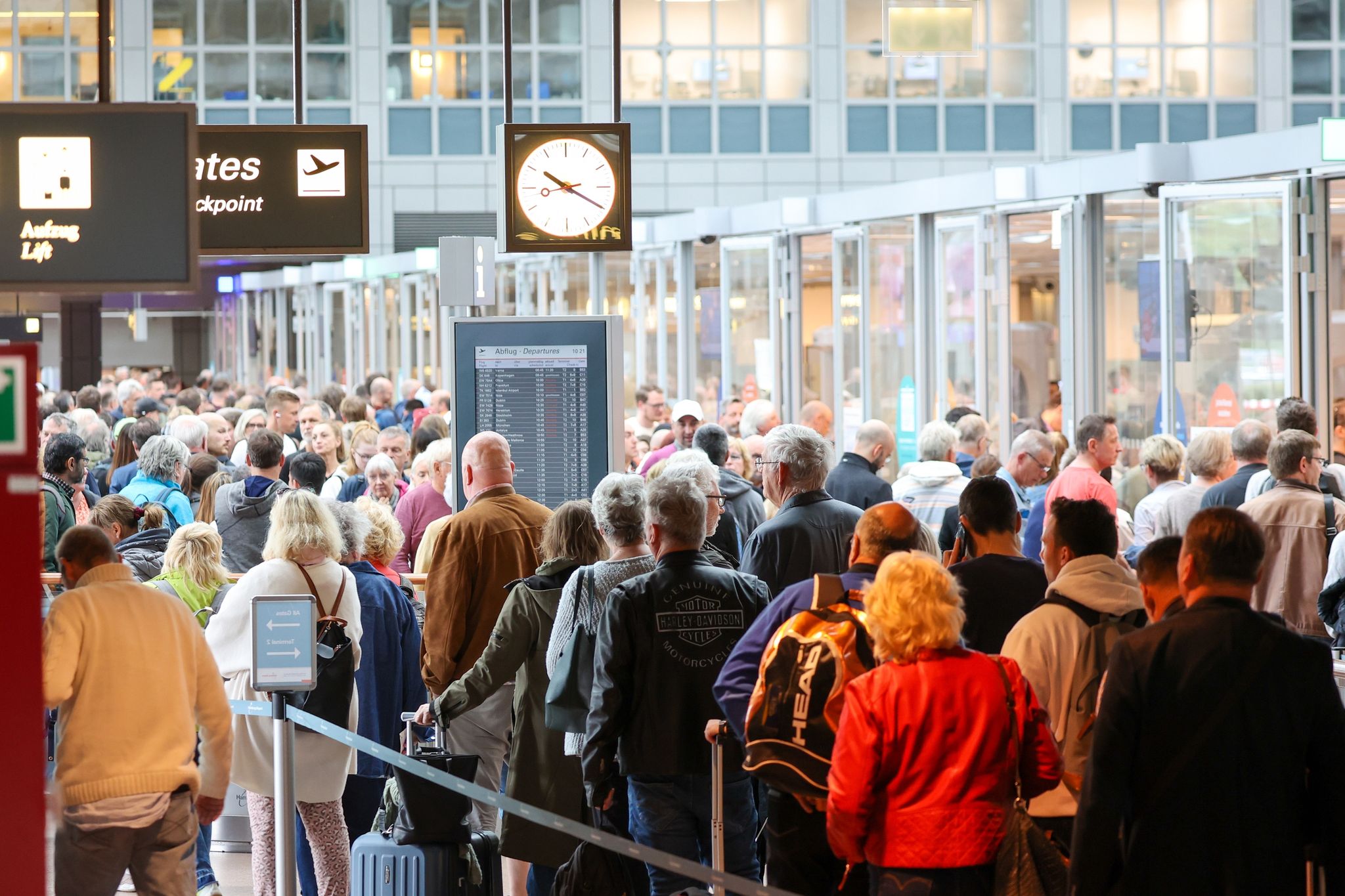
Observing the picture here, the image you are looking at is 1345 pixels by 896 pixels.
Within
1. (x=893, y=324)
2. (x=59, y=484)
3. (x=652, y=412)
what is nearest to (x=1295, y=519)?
(x=59, y=484)

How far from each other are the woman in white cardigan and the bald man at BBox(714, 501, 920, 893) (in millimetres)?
1967

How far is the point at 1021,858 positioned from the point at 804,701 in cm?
71

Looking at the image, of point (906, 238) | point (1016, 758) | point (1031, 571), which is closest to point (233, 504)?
point (1031, 571)

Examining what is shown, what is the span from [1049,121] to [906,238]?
52.8 feet

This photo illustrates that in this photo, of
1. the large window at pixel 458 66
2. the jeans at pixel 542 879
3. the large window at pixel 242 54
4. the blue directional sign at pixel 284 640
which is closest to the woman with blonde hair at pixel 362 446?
the jeans at pixel 542 879

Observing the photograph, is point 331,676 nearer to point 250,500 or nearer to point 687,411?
point 250,500

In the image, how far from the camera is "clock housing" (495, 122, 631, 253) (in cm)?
877

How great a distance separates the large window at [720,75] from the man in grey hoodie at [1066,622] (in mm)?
24498

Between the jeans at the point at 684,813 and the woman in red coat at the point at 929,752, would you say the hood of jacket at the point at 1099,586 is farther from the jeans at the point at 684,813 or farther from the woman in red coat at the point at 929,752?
the jeans at the point at 684,813

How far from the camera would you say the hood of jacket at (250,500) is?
8570mm

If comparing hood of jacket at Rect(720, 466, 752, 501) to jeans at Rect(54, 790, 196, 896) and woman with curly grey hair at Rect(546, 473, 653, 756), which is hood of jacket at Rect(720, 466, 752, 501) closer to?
woman with curly grey hair at Rect(546, 473, 653, 756)

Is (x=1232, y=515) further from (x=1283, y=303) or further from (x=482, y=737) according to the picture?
(x=1283, y=303)

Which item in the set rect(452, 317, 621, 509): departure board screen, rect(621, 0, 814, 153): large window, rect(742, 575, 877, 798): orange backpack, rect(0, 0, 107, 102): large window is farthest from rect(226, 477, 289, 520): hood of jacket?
rect(0, 0, 107, 102): large window

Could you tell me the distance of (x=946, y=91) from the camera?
95.9 ft
